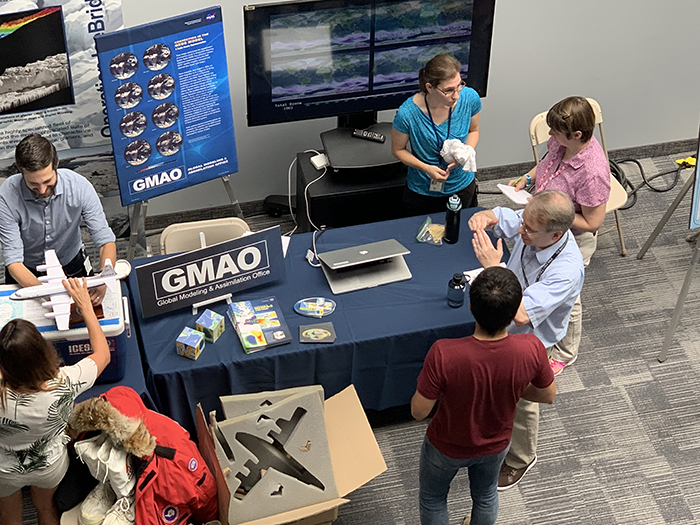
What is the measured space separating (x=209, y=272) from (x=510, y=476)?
5.49 ft

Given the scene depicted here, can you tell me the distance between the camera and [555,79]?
5051mm

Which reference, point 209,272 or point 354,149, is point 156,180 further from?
point 354,149

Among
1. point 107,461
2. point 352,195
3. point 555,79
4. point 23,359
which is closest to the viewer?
point 23,359

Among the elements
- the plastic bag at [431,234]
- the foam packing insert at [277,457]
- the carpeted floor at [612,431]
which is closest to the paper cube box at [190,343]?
the foam packing insert at [277,457]

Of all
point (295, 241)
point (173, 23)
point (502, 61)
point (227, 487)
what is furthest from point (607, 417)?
point (173, 23)

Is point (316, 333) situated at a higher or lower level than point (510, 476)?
higher

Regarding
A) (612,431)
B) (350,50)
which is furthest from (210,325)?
(612,431)

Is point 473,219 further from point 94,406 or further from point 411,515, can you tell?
point 94,406

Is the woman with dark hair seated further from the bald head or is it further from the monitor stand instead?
the monitor stand

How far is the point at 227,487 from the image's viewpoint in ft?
8.56

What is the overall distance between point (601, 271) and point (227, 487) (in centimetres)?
291

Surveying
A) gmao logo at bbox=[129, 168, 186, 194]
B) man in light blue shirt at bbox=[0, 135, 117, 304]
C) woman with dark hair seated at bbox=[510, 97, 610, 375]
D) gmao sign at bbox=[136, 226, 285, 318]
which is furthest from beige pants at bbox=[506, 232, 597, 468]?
gmao logo at bbox=[129, 168, 186, 194]

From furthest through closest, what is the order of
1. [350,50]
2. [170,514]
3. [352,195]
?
[352,195], [350,50], [170,514]

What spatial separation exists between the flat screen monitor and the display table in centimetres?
36
